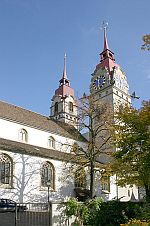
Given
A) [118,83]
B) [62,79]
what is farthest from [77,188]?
[62,79]

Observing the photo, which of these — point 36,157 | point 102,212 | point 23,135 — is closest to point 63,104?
point 23,135

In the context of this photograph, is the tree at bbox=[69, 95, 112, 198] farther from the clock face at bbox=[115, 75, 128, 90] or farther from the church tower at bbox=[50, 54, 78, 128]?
the church tower at bbox=[50, 54, 78, 128]

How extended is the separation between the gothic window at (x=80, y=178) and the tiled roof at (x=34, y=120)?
291 inches

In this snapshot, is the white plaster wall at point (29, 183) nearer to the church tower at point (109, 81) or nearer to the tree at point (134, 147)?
the tree at point (134, 147)

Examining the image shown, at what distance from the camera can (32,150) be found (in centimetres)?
3475

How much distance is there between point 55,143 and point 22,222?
22035 mm

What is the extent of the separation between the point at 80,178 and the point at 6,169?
348 inches

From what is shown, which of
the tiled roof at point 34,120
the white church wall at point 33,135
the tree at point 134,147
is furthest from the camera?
the tiled roof at point 34,120

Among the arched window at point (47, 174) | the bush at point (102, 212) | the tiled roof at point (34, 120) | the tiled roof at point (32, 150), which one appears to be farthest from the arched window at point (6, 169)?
the bush at point (102, 212)

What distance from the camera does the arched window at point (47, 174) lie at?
34.9 metres

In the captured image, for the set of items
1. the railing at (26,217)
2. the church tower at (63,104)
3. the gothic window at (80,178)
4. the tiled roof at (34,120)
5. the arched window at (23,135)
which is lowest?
the railing at (26,217)

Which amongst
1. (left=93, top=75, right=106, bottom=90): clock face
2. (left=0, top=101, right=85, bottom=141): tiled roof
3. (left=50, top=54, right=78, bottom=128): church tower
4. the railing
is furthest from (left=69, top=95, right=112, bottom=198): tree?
(left=50, top=54, right=78, bottom=128): church tower

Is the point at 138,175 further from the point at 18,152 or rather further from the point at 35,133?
the point at 35,133

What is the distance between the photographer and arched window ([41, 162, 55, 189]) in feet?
114
